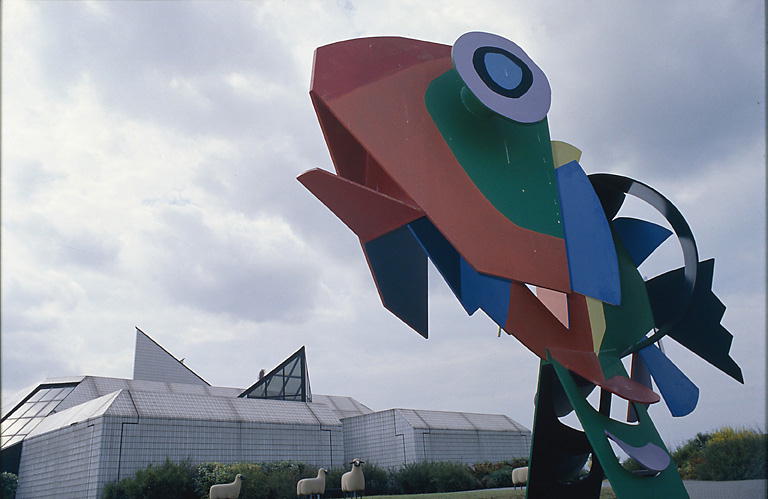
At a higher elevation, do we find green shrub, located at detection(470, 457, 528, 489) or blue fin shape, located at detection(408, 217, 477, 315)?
blue fin shape, located at detection(408, 217, 477, 315)

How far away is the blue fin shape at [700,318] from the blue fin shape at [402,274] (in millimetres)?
3976

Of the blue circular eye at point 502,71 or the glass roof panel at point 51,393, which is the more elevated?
the blue circular eye at point 502,71

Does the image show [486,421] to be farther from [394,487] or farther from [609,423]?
[609,423]

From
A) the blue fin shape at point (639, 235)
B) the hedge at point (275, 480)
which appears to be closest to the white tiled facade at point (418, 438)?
the hedge at point (275, 480)

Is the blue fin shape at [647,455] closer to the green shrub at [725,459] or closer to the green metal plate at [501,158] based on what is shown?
the green metal plate at [501,158]

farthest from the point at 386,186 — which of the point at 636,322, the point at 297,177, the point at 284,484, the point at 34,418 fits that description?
the point at 34,418

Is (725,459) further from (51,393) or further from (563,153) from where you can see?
(51,393)

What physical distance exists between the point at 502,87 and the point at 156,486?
43.7ft

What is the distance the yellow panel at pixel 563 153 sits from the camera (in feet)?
35.0

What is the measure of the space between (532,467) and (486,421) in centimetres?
1769

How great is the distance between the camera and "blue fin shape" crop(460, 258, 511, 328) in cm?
991

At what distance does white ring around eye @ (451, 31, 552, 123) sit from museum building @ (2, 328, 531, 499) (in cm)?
1437

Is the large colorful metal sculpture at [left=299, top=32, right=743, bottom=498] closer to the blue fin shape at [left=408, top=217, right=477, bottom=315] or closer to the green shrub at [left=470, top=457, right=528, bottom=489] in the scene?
the blue fin shape at [left=408, top=217, right=477, bottom=315]

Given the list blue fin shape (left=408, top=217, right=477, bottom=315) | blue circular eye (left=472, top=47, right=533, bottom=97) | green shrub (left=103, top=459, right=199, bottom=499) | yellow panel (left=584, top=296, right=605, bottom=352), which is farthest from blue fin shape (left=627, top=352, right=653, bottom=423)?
green shrub (left=103, top=459, right=199, bottom=499)
